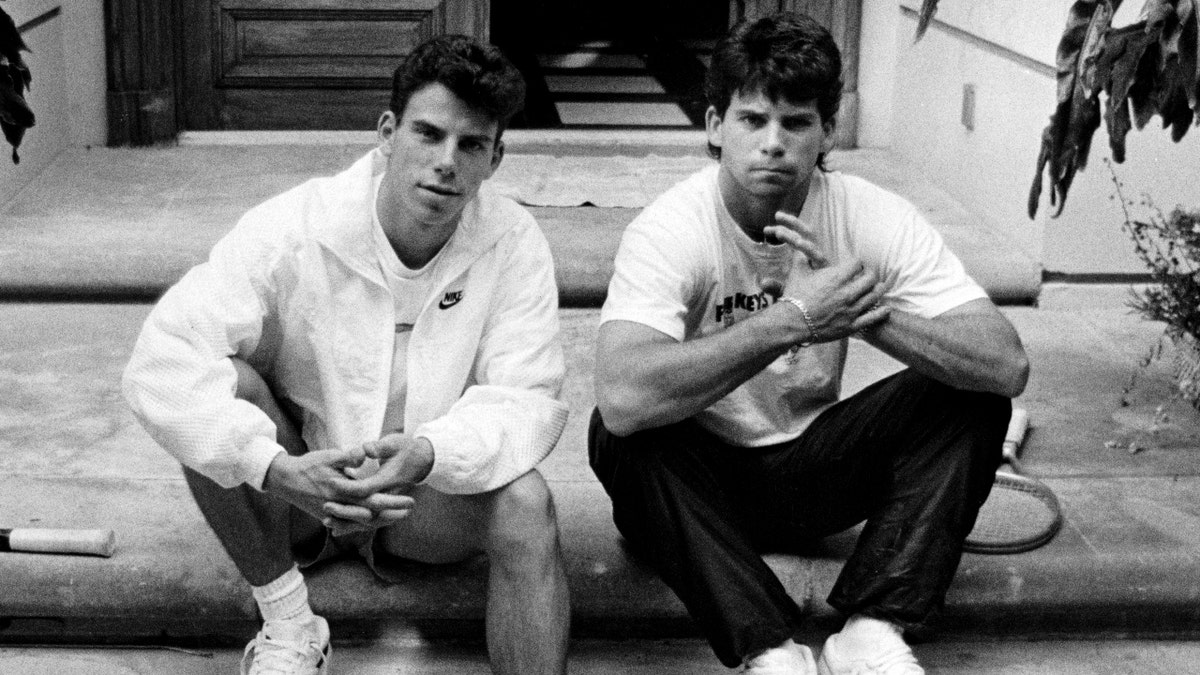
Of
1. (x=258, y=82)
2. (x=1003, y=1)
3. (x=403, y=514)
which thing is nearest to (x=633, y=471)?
(x=403, y=514)

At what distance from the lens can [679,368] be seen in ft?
8.58

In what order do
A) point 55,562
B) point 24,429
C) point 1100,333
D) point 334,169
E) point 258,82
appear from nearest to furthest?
point 55,562, point 24,429, point 1100,333, point 334,169, point 258,82

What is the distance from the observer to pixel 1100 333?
439 cm

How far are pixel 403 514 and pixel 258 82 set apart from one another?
367 centimetres

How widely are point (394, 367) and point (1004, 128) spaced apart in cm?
262

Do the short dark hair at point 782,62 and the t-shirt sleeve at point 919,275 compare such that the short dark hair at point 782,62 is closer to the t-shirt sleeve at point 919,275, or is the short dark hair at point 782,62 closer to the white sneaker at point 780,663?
the t-shirt sleeve at point 919,275

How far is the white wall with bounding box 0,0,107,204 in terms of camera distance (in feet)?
17.1

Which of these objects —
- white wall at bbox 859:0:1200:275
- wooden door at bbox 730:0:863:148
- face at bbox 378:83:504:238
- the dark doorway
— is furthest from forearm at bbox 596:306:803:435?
the dark doorway

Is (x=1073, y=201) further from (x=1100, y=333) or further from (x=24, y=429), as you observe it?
(x=24, y=429)

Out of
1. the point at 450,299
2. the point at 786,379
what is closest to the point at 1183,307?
the point at 786,379

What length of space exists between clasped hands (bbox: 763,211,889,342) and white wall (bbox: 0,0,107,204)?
3.13 metres

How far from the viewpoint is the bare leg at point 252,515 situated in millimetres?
2656

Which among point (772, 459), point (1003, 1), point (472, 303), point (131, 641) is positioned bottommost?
point (131, 641)

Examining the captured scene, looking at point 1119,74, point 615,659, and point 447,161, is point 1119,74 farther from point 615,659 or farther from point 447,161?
point 615,659
